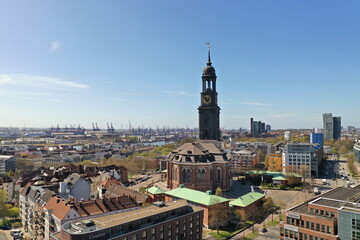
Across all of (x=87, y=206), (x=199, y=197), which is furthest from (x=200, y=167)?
(x=87, y=206)

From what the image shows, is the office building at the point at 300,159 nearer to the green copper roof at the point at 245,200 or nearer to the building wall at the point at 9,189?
the green copper roof at the point at 245,200

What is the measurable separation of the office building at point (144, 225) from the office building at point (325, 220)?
11.3m

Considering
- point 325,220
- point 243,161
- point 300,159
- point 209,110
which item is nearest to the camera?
point 325,220

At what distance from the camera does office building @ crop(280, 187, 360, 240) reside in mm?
28263

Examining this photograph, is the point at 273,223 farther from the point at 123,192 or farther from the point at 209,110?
the point at 209,110

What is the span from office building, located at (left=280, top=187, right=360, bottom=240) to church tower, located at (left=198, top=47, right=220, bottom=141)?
3927cm

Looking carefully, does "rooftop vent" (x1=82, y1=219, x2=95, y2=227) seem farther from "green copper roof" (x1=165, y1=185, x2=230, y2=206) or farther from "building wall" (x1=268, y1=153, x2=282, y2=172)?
"building wall" (x1=268, y1=153, x2=282, y2=172)

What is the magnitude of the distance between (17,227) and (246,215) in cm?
3933

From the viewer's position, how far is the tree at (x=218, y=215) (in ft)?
137

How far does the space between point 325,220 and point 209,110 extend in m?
45.9

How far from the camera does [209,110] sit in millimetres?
73312

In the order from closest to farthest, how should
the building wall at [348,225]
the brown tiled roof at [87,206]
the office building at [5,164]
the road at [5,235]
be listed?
1. the building wall at [348,225]
2. the brown tiled roof at [87,206]
3. the road at [5,235]
4. the office building at [5,164]

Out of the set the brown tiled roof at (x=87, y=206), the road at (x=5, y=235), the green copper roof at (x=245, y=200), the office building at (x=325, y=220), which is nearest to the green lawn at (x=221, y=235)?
the green copper roof at (x=245, y=200)

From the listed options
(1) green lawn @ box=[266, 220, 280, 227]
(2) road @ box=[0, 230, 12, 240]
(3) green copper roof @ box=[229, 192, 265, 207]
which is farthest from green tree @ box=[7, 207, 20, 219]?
(1) green lawn @ box=[266, 220, 280, 227]
